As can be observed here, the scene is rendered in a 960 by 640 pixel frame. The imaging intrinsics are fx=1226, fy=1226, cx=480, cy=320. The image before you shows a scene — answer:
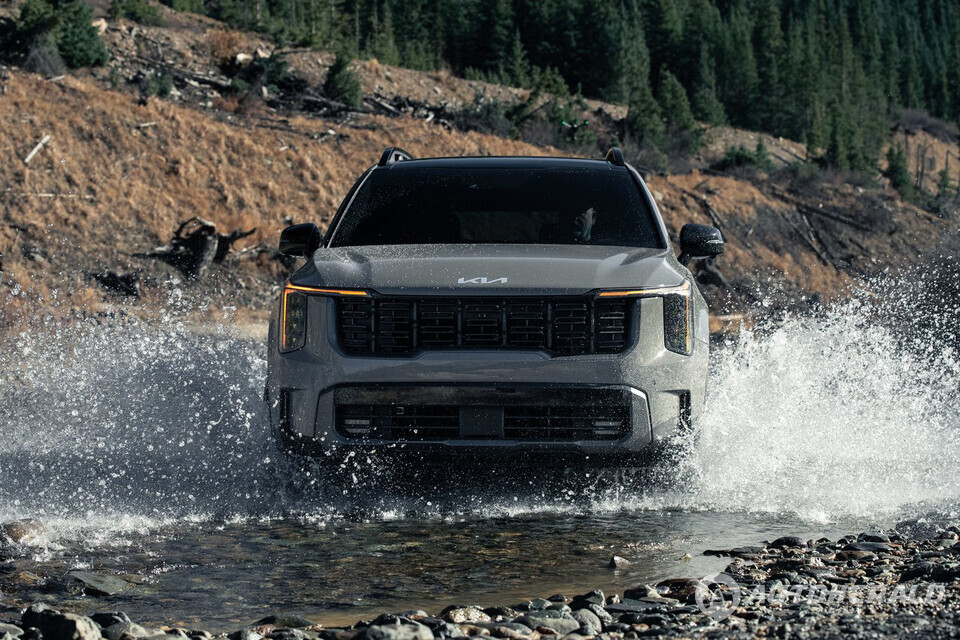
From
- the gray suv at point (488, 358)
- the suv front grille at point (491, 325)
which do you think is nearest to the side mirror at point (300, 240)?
the gray suv at point (488, 358)

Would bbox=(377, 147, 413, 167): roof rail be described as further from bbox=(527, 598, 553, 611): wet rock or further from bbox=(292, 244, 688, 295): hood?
bbox=(527, 598, 553, 611): wet rock

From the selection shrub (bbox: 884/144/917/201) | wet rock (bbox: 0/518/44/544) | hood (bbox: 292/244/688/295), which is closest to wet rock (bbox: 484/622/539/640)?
hood (bbox: 292/244/688/295)

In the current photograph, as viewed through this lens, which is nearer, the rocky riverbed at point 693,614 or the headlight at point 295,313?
the rocky riverbed at point 693,614

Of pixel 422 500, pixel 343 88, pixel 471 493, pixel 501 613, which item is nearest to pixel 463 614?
pixel 501 613

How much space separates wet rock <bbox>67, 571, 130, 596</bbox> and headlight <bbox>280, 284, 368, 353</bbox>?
4.97 ft

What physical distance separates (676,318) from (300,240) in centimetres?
228

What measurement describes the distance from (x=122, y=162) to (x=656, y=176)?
1898 centimetres

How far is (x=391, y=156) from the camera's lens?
311 inches

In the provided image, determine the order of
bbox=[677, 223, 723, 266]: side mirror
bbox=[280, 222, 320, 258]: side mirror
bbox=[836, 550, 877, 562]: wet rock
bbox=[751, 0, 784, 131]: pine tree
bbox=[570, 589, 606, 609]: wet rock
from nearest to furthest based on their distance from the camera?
bbox=[570, 589, 606, 609]: wet rock
bbox=[836, 550, 877, 562]: wet rock
bbox=[677, 223, 723, 266]: side mirror
bbox=[280, 222, 320, 258]: side mirror
bbox=[751, 0, 784, 131]: pine tree

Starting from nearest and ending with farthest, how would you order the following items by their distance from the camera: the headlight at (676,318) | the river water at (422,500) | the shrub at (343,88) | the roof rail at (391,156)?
the river water at (422,500) < the headlight at (676,318) < the roof rail at (391,156) < the shrub at (343,88)

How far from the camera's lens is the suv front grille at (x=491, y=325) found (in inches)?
223

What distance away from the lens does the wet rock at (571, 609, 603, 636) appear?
3.84 metres

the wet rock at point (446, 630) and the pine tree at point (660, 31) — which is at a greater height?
the pine tree at point (660, 31)

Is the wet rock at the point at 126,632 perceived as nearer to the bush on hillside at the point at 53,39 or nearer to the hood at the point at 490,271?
the hood at the point at 490,271
